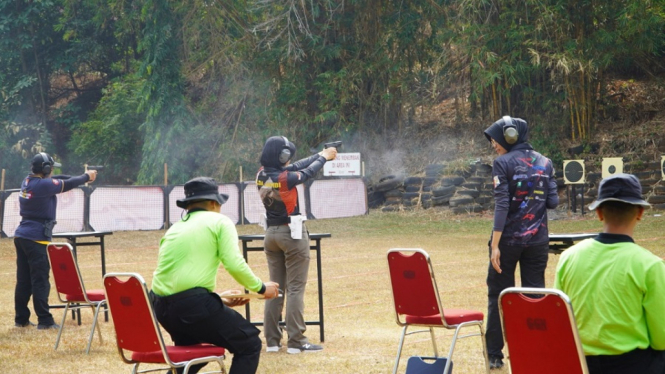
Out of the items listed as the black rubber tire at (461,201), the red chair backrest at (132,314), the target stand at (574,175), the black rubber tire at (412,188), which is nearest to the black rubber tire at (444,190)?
the black rubber tire at (461,201)

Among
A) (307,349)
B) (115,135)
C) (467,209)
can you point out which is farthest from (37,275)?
(115,135)

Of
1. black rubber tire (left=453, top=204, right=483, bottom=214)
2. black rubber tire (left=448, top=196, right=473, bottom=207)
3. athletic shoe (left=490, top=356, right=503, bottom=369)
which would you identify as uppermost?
black rubber tire (left=448, top=196, right=473, bottom=207)

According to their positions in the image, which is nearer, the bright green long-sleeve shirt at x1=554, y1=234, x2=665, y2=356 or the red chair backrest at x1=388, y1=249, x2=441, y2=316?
the bright green long-sleeve shirt at x1=554, y1=234, x2=665, y2=356

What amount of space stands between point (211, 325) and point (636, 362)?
2309 mm

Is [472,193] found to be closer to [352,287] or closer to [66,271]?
[352,287]

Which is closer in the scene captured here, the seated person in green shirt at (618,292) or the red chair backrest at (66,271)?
the seated person in green shirt at (618,292)

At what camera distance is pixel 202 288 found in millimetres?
4953

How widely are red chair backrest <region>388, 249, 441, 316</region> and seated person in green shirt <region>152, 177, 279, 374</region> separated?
1.02 metres

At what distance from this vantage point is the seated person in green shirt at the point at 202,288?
492 centimetres

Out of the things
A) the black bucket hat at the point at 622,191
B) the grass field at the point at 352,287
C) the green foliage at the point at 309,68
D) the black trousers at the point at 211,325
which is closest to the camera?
the black bucket hat at the point at 622,191

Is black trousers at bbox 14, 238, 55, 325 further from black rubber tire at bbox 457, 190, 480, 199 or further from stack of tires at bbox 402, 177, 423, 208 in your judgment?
stack of tires at bbox 402, 177, 423, 208

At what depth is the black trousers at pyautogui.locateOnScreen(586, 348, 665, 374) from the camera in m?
3.65

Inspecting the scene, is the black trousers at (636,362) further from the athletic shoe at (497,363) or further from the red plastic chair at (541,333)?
the athletic shoe at (497,363)

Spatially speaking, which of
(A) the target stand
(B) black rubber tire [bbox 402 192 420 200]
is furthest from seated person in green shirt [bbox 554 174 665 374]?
(B) black rubber tire [bbox 402 192 420 200]
